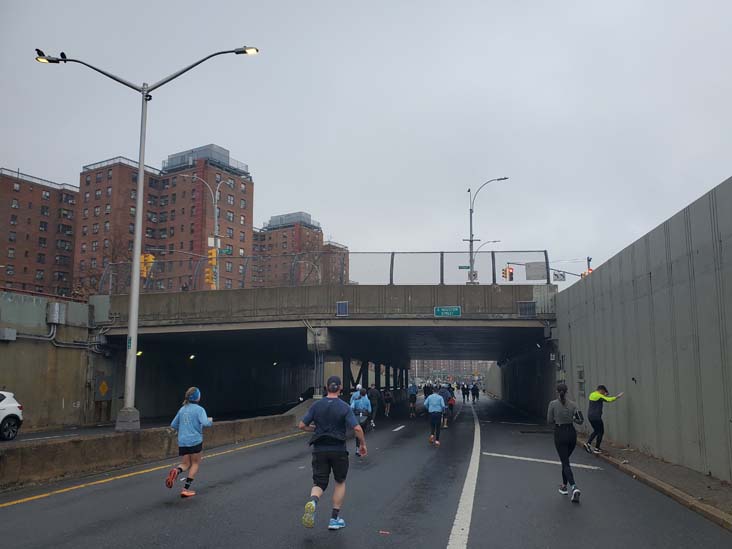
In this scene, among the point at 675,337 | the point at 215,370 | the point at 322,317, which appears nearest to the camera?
the point at 675,337

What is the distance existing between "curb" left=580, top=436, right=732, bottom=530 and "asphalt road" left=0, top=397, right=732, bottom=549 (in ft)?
0.41

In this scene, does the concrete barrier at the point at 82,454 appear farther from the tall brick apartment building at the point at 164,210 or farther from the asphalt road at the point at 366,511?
the tall brick apartment building at the point at 164,210

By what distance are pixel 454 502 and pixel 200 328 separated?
22.9m

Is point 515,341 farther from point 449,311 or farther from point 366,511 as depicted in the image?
point 366,511

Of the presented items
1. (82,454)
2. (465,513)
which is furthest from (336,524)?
(82,454)

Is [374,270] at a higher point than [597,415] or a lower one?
higher

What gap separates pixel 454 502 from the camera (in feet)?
30.9

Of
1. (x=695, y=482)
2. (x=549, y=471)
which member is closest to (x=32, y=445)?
(x=549, y=471)

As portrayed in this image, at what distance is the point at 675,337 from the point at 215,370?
36.6 meters

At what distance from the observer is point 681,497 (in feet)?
31.5

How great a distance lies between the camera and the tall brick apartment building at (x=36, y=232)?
98.4m

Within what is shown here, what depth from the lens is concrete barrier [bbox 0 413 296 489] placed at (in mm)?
10227

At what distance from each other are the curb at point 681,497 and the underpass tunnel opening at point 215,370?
21.6m

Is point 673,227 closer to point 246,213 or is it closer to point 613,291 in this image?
point 613,291
